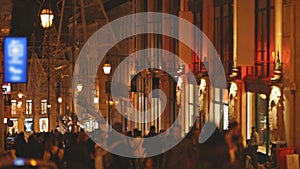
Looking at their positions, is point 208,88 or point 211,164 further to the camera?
point 208,88

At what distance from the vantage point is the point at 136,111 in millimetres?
45500

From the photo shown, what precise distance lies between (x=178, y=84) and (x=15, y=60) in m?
13.1

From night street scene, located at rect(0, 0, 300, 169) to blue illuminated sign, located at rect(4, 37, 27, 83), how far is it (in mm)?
34

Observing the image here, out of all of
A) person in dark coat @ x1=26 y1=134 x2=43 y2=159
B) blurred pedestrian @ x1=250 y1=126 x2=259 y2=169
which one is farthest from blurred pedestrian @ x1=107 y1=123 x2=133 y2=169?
blurred pedestrian @ x1=250 y1=126 x2=259 y2=169

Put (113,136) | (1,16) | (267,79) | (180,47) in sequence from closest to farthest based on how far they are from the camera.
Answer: (113,136), (267,79), (1,16), (180,47)

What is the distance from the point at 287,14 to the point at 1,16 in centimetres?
1229

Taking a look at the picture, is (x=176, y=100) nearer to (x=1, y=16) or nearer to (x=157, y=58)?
(x=157, y=58)

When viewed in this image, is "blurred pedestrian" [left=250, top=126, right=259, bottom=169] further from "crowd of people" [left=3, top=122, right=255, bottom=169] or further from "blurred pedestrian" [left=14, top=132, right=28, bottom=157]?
"blurred pedestrian" [left=14, top=132, right=28, bottom=157]

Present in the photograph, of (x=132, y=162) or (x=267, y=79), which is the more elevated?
(x=267, y=79)

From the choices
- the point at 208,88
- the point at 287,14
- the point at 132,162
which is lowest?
the point at 132,162

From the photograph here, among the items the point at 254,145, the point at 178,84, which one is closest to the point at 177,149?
the point at 254,145

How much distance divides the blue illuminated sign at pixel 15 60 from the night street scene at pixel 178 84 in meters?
0.03

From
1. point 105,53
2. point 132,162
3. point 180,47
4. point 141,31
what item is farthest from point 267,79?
point 105,53

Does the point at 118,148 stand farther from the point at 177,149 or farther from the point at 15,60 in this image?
the point at 15,60
